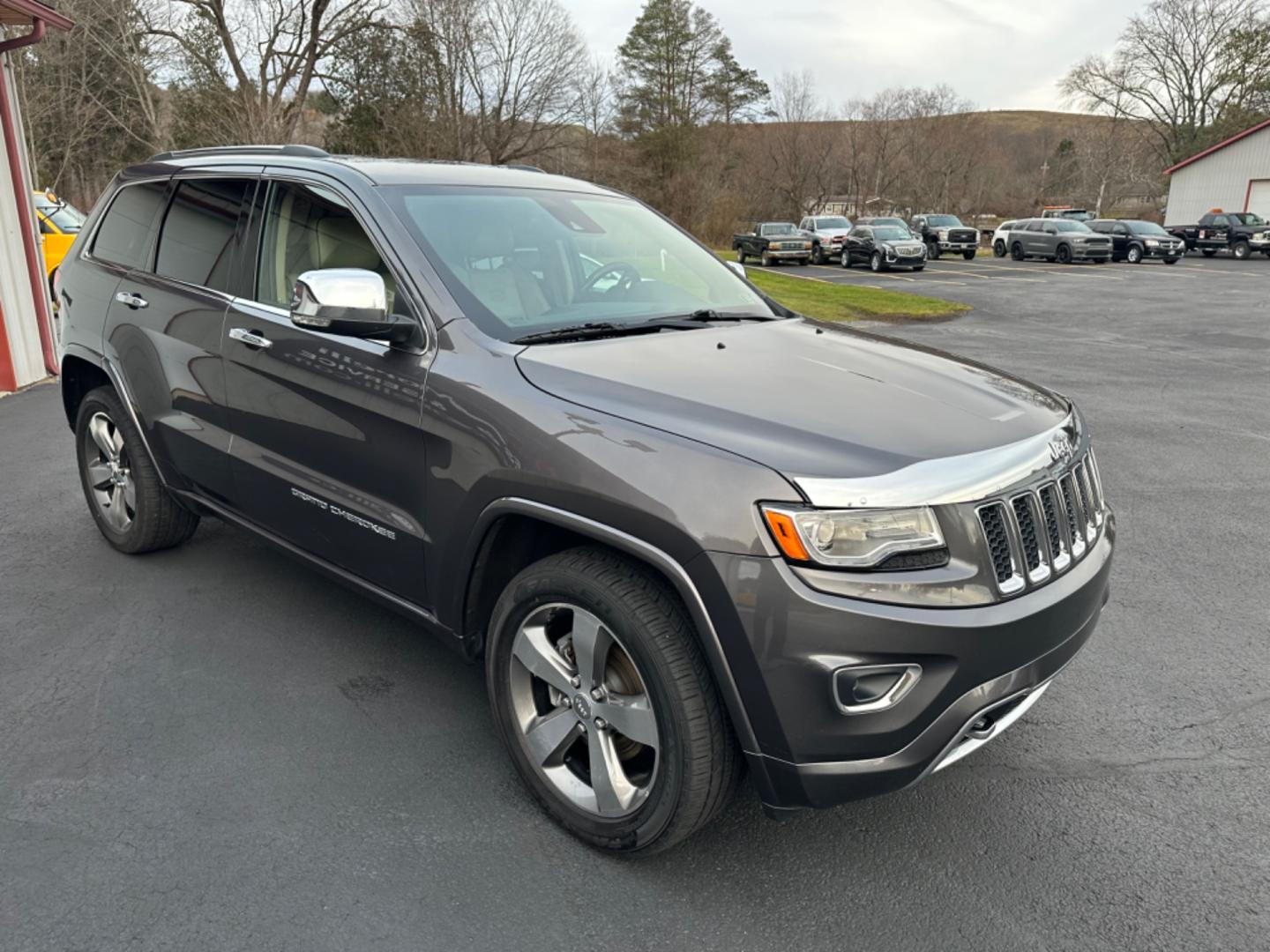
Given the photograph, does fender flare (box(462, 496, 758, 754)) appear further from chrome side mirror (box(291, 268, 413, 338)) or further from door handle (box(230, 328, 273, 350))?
door handle (box(230, 328, 273, 350))

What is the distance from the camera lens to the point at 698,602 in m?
2.20

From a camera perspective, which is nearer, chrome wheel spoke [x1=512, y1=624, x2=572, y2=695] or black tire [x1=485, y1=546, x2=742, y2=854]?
black tire [x1=485, y1=546, x2=742, y2=854]

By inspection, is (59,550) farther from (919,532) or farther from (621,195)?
(919,532)

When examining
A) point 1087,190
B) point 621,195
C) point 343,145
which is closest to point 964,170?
point 1087,190

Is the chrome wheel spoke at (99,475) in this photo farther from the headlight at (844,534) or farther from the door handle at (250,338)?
the headlight at (844,534)

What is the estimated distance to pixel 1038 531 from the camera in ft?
7.91

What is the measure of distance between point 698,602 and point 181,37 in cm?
4071

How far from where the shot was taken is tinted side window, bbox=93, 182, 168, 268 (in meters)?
4.30

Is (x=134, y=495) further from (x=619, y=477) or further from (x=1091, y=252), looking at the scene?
(x=1091, y=252)

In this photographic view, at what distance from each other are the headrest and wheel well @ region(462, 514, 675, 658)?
3.52ft

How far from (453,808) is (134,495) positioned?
2.74m

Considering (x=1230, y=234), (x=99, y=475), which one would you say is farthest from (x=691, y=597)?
(x=1230, y=234)

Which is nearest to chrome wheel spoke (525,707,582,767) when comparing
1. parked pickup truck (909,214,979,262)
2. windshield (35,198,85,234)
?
windshield (35,198,85,234)

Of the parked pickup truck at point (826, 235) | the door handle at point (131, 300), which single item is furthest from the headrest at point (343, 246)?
the parked pickup truck at point (826, 235)
